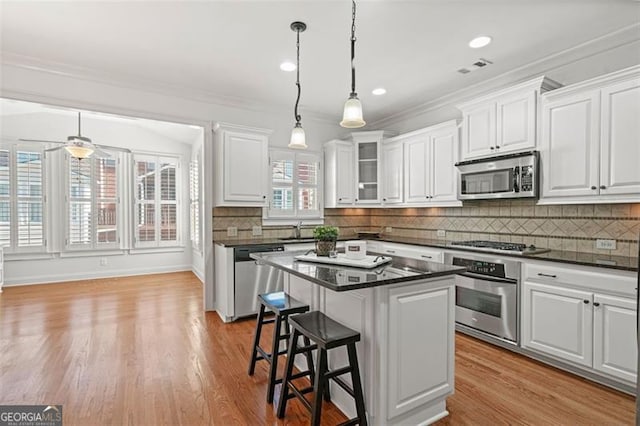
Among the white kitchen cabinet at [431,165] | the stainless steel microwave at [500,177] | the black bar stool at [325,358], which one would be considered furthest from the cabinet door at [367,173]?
the black bar stool at [325,358]

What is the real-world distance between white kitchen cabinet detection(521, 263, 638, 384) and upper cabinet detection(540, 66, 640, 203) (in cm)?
69

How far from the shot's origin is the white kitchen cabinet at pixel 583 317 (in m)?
2.27

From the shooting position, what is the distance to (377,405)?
184 centimetres

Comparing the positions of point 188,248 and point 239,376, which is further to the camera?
point 188,248

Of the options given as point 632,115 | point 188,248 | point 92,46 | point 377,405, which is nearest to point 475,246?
point 632,115

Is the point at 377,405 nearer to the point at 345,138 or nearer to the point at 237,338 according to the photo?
the point at 237,338

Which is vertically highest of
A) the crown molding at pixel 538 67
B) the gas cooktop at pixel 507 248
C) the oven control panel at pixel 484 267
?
the crown molding at pixel 538 67

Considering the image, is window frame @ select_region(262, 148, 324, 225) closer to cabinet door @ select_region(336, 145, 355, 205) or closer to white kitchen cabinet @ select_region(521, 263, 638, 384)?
cabinet door @ select_region(336, 145, 355, 205)

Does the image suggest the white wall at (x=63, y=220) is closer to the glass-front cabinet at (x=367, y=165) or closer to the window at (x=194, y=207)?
the window at (x=194, y=207)

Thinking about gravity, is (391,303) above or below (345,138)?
below

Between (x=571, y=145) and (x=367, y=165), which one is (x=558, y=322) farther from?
(x=367, y=165)

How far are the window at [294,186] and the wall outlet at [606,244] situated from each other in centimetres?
341

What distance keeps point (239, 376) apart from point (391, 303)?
5.04 feet

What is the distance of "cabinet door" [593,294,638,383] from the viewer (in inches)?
88.1
